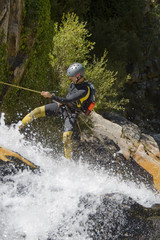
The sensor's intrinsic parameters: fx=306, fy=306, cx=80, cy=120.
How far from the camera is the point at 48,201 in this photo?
5.38 meters

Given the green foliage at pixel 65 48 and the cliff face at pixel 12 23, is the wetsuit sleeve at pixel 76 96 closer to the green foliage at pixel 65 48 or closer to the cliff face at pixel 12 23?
the cliff face at pixel 12 23

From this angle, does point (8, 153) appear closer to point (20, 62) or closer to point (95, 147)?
point (20, 62)

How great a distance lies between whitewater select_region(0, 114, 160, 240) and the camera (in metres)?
4.75

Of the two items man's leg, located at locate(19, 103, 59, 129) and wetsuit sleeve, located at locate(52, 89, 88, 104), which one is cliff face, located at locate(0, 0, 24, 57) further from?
wetsuit sleeve, located at locate(52, 89, 88, 104)

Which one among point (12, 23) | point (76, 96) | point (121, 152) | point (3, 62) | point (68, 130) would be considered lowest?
point (121, 152)

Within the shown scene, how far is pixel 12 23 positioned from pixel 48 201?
194 inches

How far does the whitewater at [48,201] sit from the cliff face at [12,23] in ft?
8.91

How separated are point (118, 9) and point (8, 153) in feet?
42.2

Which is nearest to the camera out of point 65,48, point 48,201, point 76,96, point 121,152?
point 48,201

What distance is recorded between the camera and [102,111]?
40.4ft

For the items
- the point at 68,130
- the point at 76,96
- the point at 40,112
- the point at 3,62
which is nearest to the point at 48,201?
the point at 68,130

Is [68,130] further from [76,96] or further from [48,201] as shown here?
[48,201]

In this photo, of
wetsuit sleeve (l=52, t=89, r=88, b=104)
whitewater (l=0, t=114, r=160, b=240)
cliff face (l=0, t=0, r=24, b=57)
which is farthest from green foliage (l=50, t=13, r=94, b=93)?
whitewater (l=0, t=114, r=160, b=240)

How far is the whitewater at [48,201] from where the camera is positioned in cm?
475
